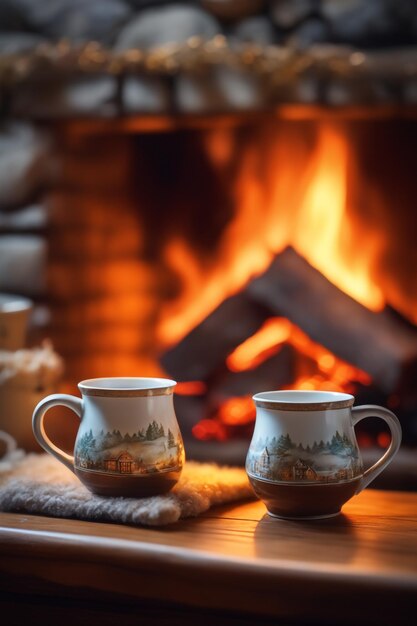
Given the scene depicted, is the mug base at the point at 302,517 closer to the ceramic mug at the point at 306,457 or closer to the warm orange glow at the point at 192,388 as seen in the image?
the ceramic mug at the point at 306,457

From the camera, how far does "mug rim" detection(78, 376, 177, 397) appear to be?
2.45 ft

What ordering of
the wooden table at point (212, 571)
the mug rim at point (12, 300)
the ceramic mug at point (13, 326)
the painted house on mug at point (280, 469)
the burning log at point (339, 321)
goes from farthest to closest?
the burning log at point (339, 321), the mug rim at point (12, 300), the ceramic mug at point (13, 326), the painted house on mug at point (280, 469), the wooden table at point (212, 571)

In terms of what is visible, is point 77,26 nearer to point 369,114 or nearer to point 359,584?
point 369,114

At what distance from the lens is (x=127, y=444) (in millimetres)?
741

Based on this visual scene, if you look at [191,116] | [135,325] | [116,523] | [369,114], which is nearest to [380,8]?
[369,114]

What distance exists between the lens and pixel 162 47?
4.43 ft

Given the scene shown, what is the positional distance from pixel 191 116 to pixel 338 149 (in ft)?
0.88

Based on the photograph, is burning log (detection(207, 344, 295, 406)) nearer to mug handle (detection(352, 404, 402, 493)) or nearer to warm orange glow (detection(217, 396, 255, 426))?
warm orange glow (detection(217, 396, 255, 426))

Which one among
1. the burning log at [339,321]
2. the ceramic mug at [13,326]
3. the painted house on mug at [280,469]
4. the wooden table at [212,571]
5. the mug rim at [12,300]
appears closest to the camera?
the wooden table at [212,571]

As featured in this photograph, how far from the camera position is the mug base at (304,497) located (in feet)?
2.33

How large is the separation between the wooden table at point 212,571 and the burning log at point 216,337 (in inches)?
24.7

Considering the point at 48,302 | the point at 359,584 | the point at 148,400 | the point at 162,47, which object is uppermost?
the point at 162,47

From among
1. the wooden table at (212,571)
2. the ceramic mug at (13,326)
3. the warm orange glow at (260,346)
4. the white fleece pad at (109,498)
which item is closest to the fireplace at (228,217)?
the warm orange glow at (260,346)

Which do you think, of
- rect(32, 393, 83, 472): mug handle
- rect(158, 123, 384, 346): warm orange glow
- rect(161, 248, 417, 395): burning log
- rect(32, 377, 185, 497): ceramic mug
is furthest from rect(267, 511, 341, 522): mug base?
rect(158, 123, 384, 346): warm orange glow
